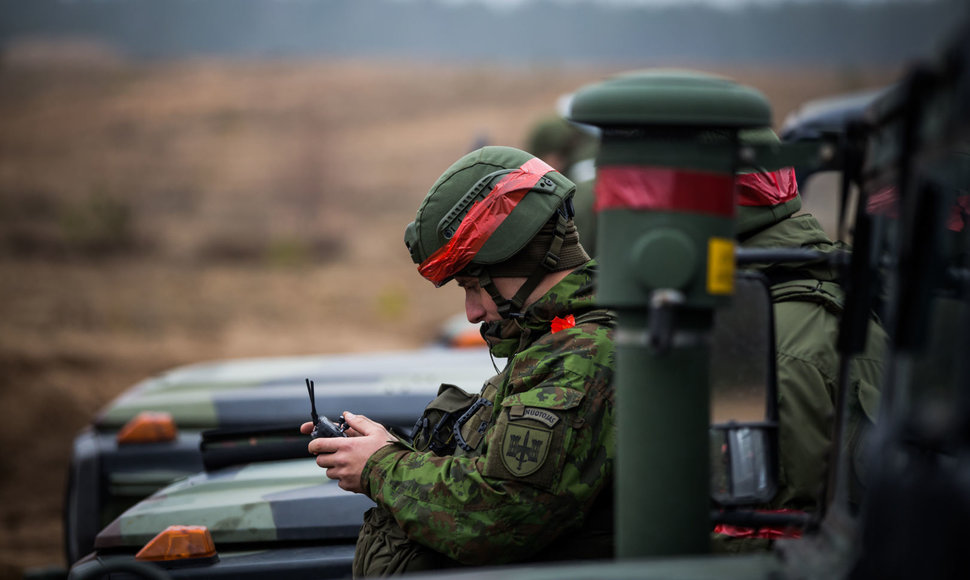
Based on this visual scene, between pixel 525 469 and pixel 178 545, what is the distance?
1197mm

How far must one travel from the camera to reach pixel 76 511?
13.6ft

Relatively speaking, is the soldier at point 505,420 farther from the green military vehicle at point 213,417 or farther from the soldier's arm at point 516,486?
the green military vehicle at point 213,417

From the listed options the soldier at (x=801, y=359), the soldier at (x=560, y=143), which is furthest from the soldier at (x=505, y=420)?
the soldier at (x=560, y=143)

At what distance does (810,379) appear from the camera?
260cm

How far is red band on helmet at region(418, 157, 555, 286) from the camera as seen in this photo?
8.79 feet

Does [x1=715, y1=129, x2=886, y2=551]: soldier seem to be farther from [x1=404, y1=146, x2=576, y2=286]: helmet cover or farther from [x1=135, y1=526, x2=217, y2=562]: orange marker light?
[x1=135, y1=526, x2=217, y2=562]: orange marker light

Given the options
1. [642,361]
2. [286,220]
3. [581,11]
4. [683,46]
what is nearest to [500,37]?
[581,11]

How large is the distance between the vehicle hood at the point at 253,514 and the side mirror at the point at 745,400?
1.39 metres

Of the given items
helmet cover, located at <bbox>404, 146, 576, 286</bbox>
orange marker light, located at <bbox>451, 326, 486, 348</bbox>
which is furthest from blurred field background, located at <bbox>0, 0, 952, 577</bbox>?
helmet cover, located at <bbox>404, 146, 576, 286</bbox>

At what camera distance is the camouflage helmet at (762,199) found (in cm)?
300

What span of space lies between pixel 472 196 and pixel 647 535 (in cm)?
113

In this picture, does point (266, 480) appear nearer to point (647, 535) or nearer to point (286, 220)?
point (647, 535)

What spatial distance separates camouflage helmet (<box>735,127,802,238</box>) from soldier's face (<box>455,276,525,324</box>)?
0.76 m

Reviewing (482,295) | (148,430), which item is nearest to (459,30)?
(148,430)
